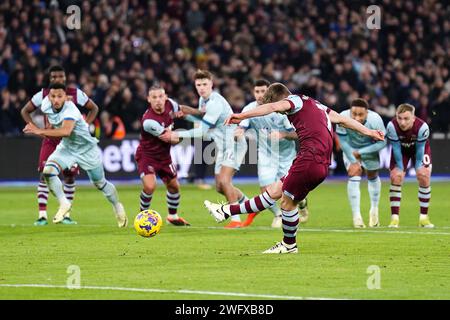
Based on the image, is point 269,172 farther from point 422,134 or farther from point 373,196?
point 422,134

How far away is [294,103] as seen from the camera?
12.5 m

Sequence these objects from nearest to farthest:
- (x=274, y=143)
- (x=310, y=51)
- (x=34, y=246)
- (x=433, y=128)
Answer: (x=34, y=246)
(x=274, y=143)
(x=433, y=128)
(x=310, y=51)

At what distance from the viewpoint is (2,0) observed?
29.5 meters

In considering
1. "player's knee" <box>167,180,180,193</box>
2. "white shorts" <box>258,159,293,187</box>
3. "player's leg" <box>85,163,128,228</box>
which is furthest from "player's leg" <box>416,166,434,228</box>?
"player's leg" <box>85,163,128,228</box>

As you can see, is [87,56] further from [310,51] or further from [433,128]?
[433,128]

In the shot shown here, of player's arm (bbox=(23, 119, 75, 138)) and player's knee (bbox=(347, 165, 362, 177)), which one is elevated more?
player's arm (bbox=(23, 119, 75, 138))

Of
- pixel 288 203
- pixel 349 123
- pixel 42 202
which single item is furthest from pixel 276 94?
pixel 42 202

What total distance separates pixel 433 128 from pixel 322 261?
19.8m

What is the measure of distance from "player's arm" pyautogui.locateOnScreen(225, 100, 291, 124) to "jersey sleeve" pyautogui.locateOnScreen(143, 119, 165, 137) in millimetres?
5055

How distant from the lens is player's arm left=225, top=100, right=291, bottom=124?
11.8 m

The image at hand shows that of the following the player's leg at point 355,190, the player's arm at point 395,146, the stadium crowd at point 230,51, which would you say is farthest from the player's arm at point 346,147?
the stadium crowd at point 230,51

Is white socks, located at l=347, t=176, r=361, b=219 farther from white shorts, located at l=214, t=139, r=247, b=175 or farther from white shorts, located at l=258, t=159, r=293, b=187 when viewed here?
white shorts, located at l=214, t=139, r=247, b=175

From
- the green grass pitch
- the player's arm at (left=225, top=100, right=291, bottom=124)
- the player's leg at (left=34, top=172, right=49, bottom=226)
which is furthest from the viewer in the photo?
the player's leg at (left=34, top=172, right=49, bottom=226)
